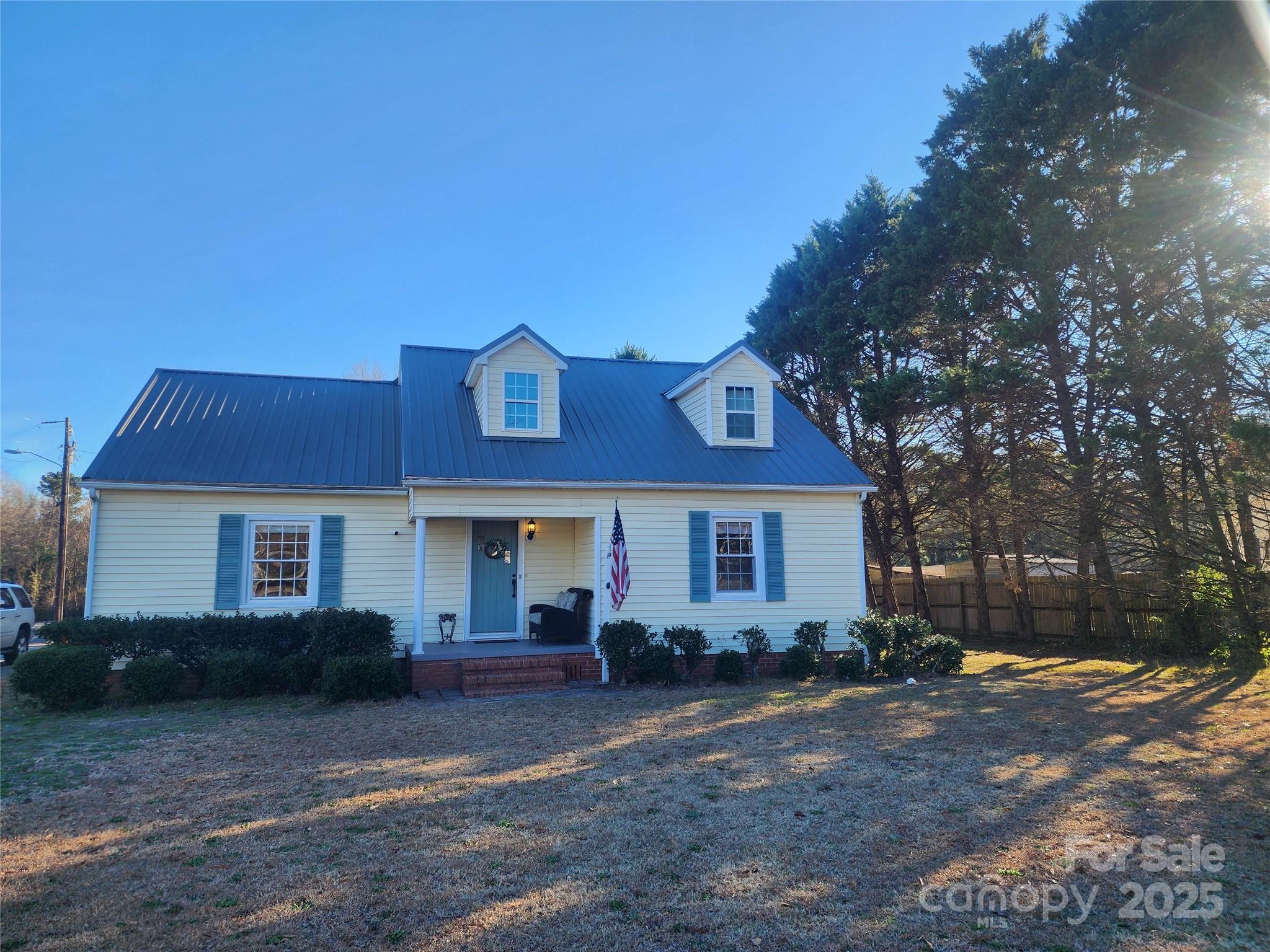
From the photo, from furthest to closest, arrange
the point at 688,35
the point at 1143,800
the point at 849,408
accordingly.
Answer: the point at 849,408 → the point at 688,35 → the point at 1143,800

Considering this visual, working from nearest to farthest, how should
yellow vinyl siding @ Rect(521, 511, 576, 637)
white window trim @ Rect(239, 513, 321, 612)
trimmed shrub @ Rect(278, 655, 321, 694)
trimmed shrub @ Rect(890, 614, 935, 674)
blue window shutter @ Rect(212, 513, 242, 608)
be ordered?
trimmed shrub @ Rect(278, 655, 321, 694) → blue window shutter @ Rect(212, 513, 242, 608) → white window trim @ Rect(239, 513, 321, 612) → trimmed shrub @ Rect(890, 614, 935, 674) → yellow vinyl siding @ Rect(521, 511, 576, 637)

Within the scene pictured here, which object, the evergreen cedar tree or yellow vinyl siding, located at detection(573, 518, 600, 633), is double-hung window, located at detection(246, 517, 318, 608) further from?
the evergreen cedar tree

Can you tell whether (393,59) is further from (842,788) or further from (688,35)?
(842,788)

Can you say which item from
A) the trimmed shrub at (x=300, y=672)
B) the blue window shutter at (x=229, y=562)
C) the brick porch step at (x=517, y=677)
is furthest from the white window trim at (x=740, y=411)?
the blue window shutter at (x=229, y=562)

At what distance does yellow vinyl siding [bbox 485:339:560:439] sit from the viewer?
520 inches

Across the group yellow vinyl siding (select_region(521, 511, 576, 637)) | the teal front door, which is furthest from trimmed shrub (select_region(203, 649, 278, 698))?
yellow vinyl siding (select_region(521, 511, 576, 637))

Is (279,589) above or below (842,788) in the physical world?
above

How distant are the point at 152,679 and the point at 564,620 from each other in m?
6.17

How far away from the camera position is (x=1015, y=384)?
49.4 ft

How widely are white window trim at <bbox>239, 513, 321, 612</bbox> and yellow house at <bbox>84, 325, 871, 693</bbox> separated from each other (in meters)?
0.03

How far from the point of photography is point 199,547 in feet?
38.5

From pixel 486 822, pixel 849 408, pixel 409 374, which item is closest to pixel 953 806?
pixel 486 822

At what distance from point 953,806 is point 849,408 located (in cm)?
1682

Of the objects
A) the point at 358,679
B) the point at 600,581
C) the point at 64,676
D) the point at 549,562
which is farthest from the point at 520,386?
the point at 64,676
